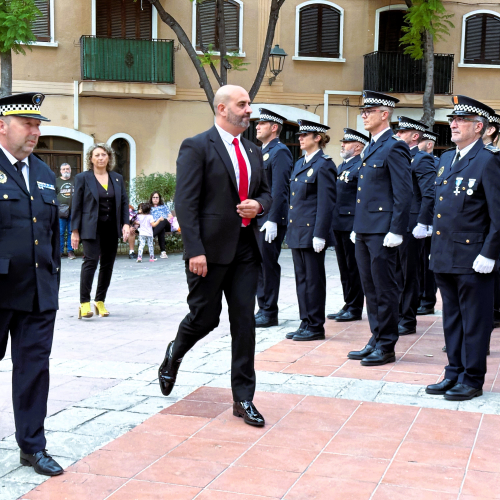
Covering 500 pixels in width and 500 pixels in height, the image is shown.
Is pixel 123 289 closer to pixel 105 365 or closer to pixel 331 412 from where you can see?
pixel 105 365

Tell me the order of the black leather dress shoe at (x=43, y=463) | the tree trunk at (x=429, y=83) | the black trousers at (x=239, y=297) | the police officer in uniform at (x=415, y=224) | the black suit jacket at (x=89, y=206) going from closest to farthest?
the black leather dress shoe at (x=43, y=463)
the black trousers at (x=239, y=297)
the police officer in uniform at (x=415, y=224)
the black suit jacket at (x=89, y=206)
the tree trunk at (x=429, y=83)

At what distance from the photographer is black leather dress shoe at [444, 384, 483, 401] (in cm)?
545

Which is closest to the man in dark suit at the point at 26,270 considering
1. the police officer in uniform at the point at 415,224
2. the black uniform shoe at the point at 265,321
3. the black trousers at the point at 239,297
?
the black trousers at the point at 239,297

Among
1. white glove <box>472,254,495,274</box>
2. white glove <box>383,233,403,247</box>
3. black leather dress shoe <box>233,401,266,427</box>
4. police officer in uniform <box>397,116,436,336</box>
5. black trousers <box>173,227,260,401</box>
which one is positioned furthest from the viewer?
police officer in uniform <box>397,116,436,336</box>

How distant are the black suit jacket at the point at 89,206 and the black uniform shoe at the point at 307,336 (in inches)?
104

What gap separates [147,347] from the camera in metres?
7.36

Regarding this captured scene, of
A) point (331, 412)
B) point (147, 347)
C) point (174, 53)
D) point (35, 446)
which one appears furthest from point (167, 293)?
point (174, 53)

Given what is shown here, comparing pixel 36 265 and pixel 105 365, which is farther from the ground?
pixel 36 265

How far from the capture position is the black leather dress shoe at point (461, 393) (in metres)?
5.45

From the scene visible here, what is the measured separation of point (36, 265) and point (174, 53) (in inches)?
736

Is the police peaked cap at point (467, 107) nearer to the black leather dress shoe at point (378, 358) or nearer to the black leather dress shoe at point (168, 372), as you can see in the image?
the black leather dress shoe at point (378, 358)

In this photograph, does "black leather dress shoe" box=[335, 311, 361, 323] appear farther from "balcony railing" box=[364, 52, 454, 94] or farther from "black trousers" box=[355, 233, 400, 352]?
"balcony railing" box=[364, 52, 454, 94]

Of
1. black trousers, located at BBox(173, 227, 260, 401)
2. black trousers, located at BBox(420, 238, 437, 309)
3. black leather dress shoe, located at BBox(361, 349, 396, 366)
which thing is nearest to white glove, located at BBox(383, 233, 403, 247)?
black leather dress shoe, located at BBox(361, 349, 396, 366)

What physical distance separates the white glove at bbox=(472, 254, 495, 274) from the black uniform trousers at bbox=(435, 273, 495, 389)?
0.42ft
